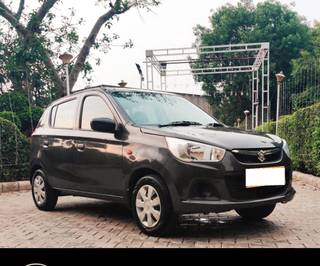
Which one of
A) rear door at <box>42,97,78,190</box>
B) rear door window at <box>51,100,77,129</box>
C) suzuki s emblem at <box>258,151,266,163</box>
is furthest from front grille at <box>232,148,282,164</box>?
rear door window at <box>51,100,77,129</box>

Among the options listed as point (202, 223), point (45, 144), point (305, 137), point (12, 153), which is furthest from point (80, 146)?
point (305, 137)

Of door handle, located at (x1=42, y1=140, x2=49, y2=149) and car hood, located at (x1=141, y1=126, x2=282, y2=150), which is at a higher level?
car hood, located at (x1=141, y1=126, x2=282, y2=150)

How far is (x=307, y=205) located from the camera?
7758 millimetres

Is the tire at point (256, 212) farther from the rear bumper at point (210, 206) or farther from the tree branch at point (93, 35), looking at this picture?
the tree branch at point (93, 35)

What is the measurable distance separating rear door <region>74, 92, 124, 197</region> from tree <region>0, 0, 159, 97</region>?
1306 cm

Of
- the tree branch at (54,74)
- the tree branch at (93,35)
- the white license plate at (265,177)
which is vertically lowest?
the white license plate at (265,177)

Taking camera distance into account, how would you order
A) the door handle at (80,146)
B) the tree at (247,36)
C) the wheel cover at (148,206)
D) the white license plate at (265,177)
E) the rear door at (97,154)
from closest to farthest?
the white license plate at (265,177) → the wheel cover at (148,206) → the rear door at (97,154) → the door handle at (80,146) → the tree at (247,36)

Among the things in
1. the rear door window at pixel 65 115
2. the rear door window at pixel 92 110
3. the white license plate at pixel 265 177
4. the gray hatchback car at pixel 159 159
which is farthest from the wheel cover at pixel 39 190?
the white license plate at pixel 265 177

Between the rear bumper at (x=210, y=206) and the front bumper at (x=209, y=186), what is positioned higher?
the front bumper at (x=209, y=186)

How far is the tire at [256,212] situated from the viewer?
6.25 meters

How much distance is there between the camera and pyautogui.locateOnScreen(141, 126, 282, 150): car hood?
5.18 m

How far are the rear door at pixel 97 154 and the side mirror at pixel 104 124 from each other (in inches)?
4.3

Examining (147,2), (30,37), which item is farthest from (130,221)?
(147,2)

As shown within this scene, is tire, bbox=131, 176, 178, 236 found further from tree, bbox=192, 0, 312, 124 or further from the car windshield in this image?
tree, bbox=192, 0, 312, 124
